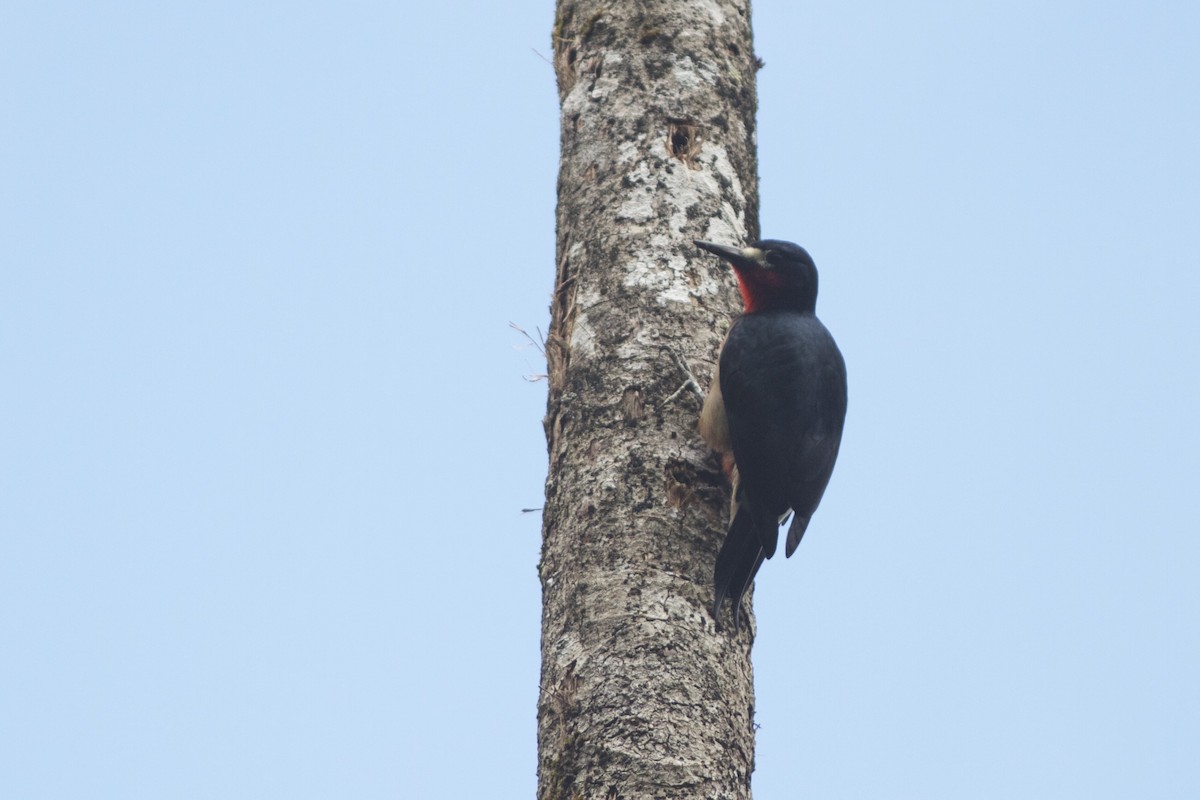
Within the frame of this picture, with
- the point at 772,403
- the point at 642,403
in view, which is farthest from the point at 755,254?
the point at 642,403

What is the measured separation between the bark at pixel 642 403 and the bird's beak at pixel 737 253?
44 millimetres

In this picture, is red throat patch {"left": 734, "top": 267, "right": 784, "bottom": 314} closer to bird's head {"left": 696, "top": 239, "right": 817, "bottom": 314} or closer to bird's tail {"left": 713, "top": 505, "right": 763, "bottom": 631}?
bird's head {"left": 696, "top": 239, "right": 817, "bottom": 314}

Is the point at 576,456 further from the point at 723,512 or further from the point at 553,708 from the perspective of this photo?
the point at 553,708

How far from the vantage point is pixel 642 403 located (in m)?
3.32

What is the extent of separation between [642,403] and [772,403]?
0.69m

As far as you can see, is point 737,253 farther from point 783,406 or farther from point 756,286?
point 783,406

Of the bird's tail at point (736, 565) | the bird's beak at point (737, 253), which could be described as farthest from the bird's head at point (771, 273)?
the bird's tail at point (736, 565)

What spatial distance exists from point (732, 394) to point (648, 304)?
34 centimetres

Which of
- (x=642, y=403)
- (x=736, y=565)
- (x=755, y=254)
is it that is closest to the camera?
(x=736, y=565)

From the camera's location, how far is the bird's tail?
10.00 ft

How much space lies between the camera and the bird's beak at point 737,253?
3.62 meters

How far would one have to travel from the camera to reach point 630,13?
13.3ft

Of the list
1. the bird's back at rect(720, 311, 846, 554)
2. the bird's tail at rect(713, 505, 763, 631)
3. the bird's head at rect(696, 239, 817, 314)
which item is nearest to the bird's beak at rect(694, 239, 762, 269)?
the bird's head at rect(696, 239, 817, 314)

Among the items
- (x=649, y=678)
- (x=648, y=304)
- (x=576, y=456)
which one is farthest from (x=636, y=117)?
(x=649, y=678)
